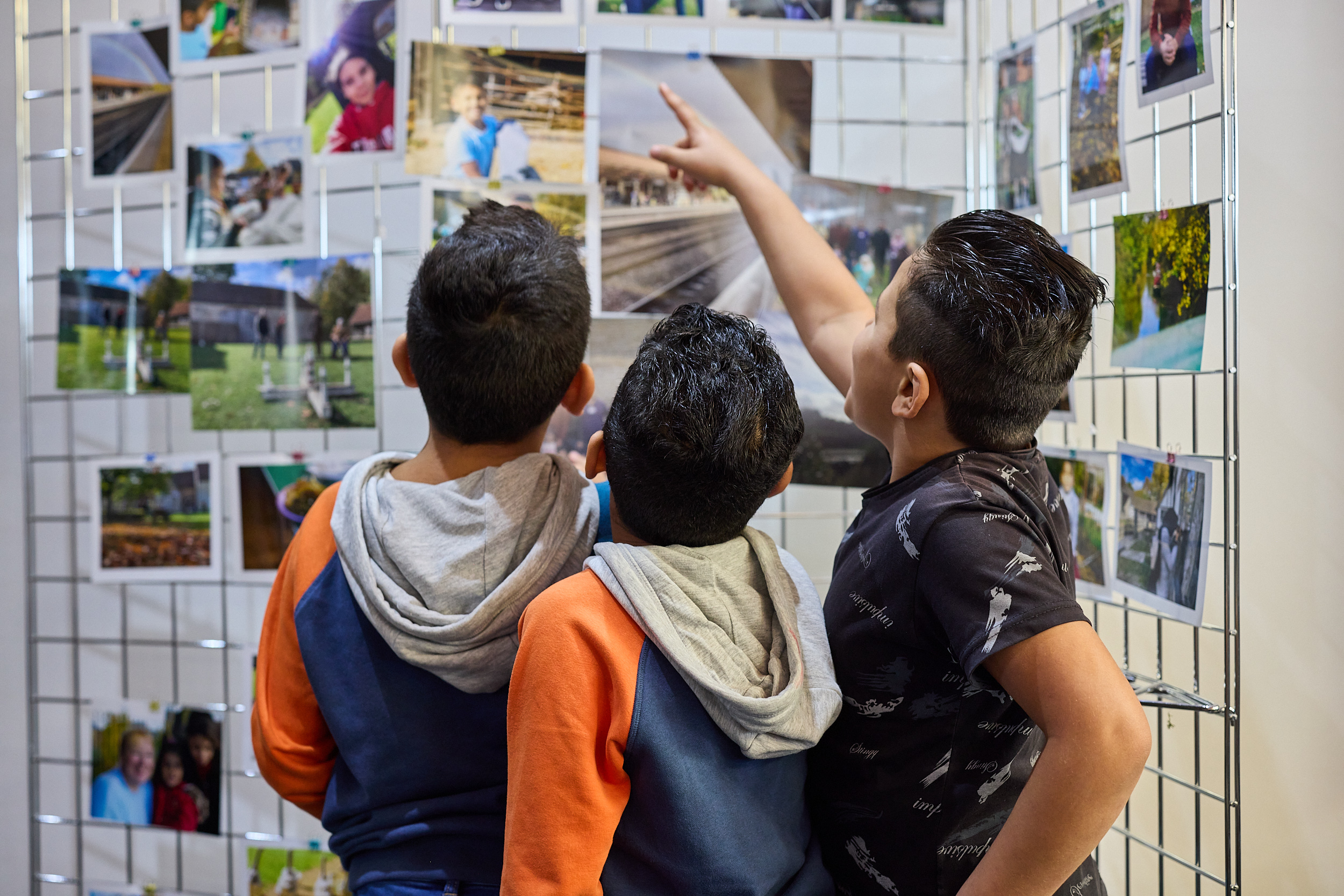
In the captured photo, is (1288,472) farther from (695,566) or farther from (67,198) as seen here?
(67,198)

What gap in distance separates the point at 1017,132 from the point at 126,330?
155 cm

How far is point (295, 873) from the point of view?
62.2 inches

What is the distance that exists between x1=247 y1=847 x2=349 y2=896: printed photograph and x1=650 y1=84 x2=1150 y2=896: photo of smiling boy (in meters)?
1.12

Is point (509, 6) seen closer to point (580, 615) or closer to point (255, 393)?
point (255, 393)

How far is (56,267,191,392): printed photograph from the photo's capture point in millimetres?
1578

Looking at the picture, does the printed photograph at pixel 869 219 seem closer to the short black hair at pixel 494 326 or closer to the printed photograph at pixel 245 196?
the short black hair at pixel 494 326

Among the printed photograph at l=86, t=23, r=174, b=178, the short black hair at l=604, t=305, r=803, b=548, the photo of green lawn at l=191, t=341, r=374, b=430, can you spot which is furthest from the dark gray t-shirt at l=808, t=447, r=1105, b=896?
the printed photograph at l=86, t=23, r=174, b=178

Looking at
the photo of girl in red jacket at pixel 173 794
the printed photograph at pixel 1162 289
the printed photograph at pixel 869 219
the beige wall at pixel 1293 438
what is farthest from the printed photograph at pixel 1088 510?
the photo of girl in red jacket at pixel 173 794

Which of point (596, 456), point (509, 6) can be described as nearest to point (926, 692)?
point (596, 456)

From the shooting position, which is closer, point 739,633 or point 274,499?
point 739,633

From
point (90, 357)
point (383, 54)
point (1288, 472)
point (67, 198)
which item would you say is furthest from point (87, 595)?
point (1288, 472)

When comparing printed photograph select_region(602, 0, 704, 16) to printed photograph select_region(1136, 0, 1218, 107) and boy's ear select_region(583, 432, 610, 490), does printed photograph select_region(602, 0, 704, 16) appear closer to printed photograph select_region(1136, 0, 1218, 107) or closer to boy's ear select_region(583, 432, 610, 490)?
printed photograph select_region(1136, 0, 1218, 107)

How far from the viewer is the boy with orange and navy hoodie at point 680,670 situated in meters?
0.64

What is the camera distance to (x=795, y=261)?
3.53 ft
